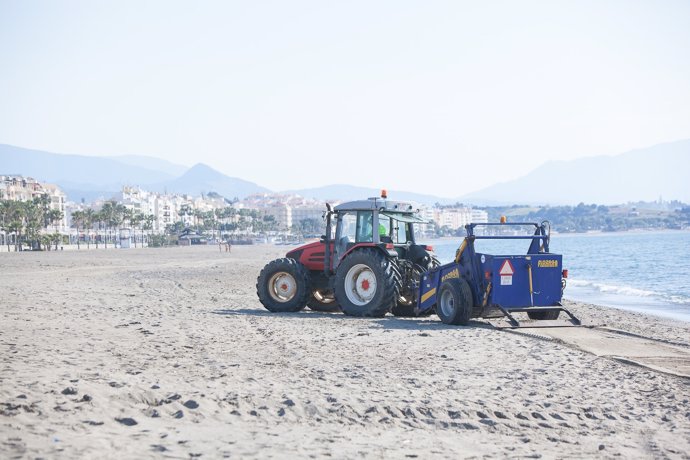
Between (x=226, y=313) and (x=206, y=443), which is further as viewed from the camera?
(x=226, y=313)

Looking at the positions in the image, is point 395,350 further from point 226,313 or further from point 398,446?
point 226,313

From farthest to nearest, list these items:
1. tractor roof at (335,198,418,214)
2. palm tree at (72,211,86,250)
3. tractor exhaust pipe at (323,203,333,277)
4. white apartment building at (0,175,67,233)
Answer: white apartment building at (0,175,67,233), palm tree at (72,211,86,250), tractor exhaust pipe at (323,203,333,277), tractor roof at (335,198,418,214)

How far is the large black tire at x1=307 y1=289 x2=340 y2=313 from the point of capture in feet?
51.8

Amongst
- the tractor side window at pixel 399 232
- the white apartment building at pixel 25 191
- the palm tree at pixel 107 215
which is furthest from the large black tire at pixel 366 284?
the palm tree at pixel 107 215

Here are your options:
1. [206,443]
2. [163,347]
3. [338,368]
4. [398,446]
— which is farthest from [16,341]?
[398,446]

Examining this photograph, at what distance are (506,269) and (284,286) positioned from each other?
184 inches

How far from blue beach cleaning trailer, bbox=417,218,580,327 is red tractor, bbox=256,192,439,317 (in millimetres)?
1191

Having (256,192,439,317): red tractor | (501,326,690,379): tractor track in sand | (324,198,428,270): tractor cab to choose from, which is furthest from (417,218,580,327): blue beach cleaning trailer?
(324,198,428,270): tractor cab

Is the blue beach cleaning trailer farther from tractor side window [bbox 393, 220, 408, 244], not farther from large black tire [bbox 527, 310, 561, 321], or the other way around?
tractor side window [bbox 393, 220, 408, 244]

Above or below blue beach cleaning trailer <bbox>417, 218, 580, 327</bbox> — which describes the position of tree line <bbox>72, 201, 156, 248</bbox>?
above

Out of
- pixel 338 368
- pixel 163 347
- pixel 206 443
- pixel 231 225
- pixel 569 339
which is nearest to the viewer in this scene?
pixel 206 443

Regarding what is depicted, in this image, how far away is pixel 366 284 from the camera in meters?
14.3

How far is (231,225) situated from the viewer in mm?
189750

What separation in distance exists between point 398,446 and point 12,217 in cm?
11245
